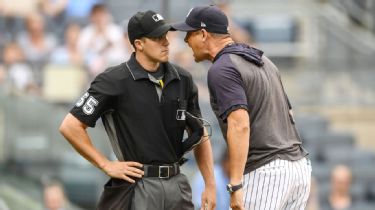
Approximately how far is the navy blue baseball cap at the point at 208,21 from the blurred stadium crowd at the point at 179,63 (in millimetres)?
3141

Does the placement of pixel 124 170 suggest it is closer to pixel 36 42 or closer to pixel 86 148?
pixel 86 148

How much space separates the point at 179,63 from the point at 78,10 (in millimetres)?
2713

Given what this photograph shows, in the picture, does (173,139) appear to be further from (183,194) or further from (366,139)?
(366,139)

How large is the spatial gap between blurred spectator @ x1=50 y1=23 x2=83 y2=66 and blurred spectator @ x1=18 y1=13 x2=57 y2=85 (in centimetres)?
11

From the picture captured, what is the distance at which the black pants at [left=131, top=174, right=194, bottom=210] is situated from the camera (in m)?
7.34

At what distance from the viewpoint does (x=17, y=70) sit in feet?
46.4

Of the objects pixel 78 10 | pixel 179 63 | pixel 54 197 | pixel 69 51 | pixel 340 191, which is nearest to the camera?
pixel 54 197

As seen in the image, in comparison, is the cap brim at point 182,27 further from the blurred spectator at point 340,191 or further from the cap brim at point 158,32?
the blurred spectator at point 340,191

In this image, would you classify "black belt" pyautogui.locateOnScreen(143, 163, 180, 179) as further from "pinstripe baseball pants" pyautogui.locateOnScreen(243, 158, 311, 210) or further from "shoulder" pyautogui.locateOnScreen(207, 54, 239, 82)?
"shoulder" pyautogui.locateOnScreen(207, 54, 239, 82)

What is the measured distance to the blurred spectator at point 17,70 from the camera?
13.6 meters

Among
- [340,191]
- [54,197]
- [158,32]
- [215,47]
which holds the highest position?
[158,32]

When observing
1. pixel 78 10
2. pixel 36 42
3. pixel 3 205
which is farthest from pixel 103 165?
pixel 78 10

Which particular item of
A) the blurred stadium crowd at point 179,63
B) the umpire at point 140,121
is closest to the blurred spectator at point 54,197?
the blurred stadium crowd at point 179,63

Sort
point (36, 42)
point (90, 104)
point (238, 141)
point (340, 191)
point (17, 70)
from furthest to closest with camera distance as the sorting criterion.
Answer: point (36, 42) → point (17, 70) → point (340, 191) → point (90, 104) → point (238, 141)
